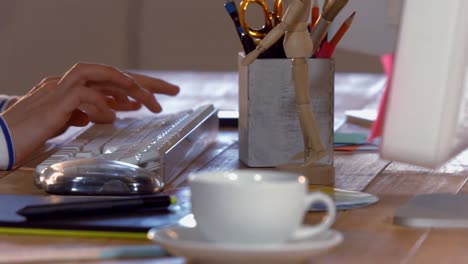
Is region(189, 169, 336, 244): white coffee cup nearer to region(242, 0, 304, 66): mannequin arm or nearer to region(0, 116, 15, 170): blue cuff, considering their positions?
region(242, 0, 304, 66): mannequin arm

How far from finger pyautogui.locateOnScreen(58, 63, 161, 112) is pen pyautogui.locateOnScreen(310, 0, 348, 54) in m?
0.33

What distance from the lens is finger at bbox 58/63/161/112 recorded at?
4.66ft

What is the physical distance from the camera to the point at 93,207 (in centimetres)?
92

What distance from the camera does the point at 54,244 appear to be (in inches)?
33.5

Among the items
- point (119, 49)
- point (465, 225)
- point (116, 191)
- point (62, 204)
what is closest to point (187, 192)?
point (116, 191)

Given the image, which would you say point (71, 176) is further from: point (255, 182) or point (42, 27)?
point (42, 27)

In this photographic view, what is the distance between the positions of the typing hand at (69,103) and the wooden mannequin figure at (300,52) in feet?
1.17

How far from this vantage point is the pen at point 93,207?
914 millimetres

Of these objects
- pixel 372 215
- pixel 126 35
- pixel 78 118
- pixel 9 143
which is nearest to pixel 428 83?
pixel 372 215

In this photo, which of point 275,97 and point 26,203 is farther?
point 275,97

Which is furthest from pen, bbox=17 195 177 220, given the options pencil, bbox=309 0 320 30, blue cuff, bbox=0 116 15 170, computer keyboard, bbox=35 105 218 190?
pencil, bbox=309 0 320 30

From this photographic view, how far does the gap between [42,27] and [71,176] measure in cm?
339

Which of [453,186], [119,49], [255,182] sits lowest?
[119,49]

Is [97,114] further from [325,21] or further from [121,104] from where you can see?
[325,21]
